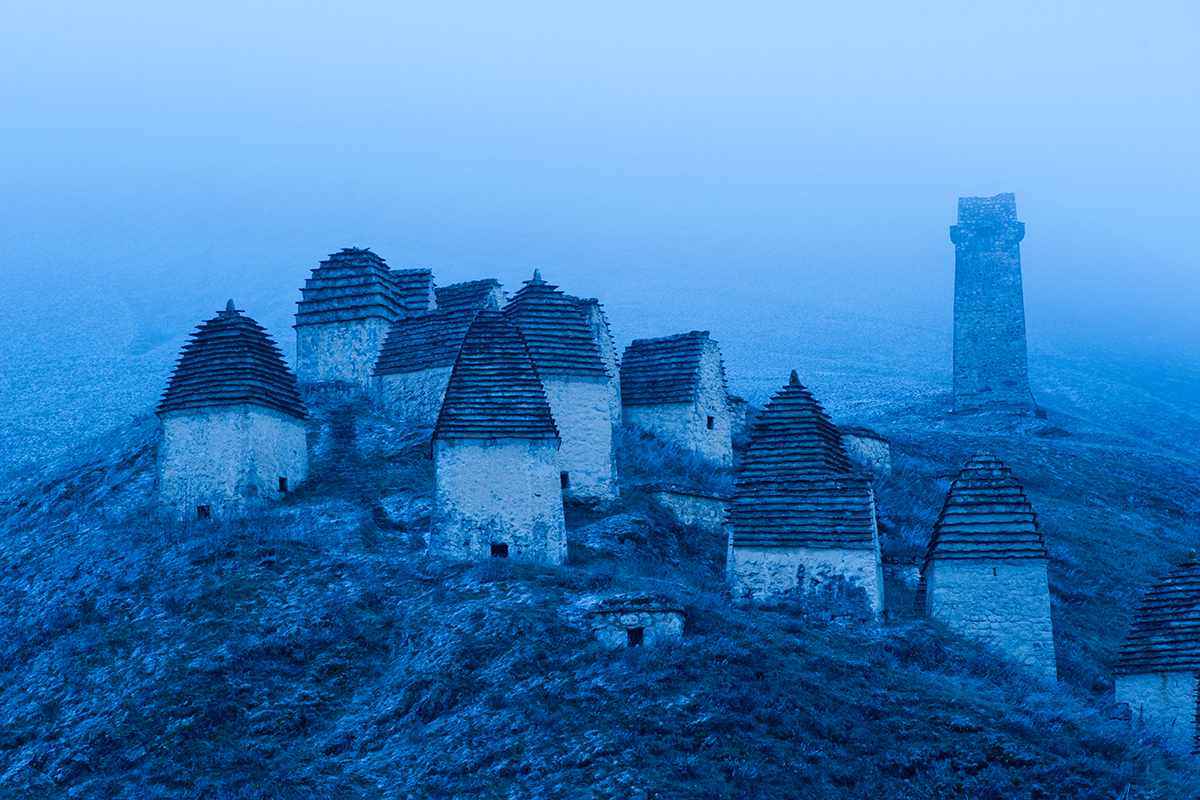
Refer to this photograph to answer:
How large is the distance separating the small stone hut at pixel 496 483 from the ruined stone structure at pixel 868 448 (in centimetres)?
1547

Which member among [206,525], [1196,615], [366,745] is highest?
[206,525]

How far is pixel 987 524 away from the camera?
22672mm

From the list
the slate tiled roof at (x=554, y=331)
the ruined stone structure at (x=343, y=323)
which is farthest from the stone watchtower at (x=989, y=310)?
the slate tiled roof at (x=554, y=331)

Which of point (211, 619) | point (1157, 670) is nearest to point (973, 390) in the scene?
point (1157, 670)

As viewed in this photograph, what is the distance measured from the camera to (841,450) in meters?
26.0

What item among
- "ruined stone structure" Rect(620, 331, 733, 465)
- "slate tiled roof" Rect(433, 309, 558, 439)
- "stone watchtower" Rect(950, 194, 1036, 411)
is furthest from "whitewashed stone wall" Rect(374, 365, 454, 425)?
"stone watchtower" Rect(950, 194, 1036, 411)

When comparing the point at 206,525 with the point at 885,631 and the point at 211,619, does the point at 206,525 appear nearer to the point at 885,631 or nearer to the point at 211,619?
the point at 211,619

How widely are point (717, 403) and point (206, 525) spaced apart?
50.1 feet

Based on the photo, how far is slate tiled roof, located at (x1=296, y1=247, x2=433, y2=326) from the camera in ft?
121

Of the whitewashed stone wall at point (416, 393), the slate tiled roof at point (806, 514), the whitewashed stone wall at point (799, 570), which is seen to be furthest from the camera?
the whitewashed stone wall at point (416, 393)

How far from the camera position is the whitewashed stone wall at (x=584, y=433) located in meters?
28.8

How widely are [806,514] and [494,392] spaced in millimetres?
6995

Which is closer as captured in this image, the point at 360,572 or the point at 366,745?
the point at 366,745

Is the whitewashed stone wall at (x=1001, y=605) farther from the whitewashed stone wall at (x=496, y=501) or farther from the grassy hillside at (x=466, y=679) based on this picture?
the whitewashed stone wall at (x=496, y=501)
